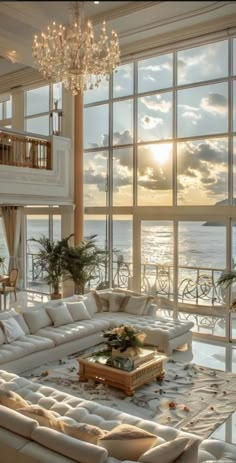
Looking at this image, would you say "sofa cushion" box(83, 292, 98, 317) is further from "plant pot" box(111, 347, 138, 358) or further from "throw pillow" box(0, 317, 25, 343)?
"plant pot" box(111, 347, 138, 358)

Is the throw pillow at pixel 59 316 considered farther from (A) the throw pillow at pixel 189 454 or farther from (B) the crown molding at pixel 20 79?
(B) the crown molding at pixel 20 79

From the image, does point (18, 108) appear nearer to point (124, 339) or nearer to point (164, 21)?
point (164, 21)

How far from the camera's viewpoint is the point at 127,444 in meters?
2.92

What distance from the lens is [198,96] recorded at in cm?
844

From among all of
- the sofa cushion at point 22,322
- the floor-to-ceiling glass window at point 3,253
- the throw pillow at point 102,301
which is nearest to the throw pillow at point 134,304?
the throw pillow at point 102,301

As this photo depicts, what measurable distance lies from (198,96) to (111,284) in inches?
187

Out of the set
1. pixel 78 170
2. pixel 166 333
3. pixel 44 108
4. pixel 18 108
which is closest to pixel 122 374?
pixel 166 333

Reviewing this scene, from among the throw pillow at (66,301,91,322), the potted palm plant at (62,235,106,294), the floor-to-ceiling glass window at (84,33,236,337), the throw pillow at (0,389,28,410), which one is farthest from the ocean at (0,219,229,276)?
the throw pillow at (0,389,28,410)

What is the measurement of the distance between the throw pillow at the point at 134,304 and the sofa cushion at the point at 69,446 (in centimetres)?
510

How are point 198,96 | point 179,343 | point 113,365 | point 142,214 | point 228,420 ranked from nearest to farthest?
point 228,420 → point 113,365 → point 179,343 → point 198,96 → point 142,214

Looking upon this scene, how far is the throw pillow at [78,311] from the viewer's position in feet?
24.4

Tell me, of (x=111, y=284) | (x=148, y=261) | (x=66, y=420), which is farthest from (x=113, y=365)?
(x=111, y=284)

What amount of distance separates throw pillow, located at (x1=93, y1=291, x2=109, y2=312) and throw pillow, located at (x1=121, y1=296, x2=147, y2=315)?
36cm

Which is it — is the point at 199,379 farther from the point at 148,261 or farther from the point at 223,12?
the point at 223,12
